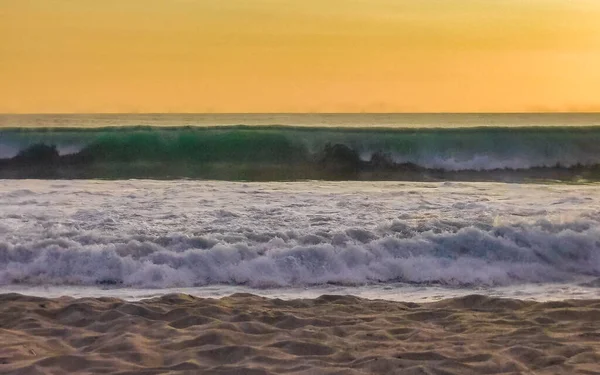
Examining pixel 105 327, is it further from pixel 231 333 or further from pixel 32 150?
pixel 32 150

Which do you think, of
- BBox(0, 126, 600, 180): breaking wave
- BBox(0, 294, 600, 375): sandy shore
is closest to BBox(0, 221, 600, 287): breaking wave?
BBox(0, 294, 600, 375): sandy shore

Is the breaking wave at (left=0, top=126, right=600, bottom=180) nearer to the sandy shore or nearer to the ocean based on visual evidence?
the ocean

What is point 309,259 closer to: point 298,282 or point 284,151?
point 298,282

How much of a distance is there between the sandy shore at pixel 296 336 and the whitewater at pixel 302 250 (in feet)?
2.75

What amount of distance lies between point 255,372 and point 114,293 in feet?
9.01

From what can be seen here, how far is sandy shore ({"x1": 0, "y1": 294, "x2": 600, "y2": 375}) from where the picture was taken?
4035 mm

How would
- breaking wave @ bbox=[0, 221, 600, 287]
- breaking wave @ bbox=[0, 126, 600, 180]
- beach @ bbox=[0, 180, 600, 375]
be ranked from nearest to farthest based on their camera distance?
beach @ bbox=[0, 180, 600, 375] → breaking wave @ bbox=[0, 221, 600, 287] → breaking wave @ bbox=[0, 126, 600, 180]

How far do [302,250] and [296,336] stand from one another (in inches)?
101

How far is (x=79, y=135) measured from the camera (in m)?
21.5

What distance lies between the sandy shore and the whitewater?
2.75ft

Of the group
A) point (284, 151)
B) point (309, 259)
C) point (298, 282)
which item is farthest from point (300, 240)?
point (284, 151)

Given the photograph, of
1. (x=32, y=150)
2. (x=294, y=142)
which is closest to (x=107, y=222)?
(x=294, y=142)

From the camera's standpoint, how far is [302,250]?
717 centimetres

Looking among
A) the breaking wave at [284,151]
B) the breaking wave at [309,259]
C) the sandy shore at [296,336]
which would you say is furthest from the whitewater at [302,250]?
the breaking wave at [284,151]
